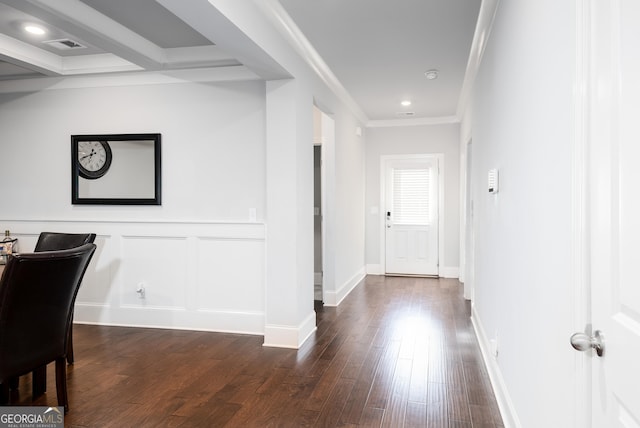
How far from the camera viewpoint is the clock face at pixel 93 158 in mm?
4195

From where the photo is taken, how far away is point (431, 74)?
14.6ft

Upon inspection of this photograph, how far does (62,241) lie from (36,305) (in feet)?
4.04

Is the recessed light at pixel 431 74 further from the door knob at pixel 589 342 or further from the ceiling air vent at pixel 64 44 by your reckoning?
the door knob at pixel 589 342

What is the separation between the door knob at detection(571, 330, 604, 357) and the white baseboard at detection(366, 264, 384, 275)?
595cm

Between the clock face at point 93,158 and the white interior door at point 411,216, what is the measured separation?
167 inches

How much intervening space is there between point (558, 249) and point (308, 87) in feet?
9.68

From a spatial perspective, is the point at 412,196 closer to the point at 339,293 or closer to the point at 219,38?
the point at 339,293

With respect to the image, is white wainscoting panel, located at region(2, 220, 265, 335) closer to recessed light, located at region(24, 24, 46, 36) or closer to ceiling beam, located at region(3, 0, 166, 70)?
ceiling beam, located at region(3, 0, 166, 70)

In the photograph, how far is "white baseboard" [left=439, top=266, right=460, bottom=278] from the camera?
6711 millimetres

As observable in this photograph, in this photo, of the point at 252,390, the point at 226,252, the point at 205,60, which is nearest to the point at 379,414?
the point at 252,390

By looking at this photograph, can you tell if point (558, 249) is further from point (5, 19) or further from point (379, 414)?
point (5, 19)

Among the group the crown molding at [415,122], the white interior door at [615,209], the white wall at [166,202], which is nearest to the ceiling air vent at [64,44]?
the white wall at [166,202]

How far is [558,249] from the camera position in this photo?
1400 millimetres

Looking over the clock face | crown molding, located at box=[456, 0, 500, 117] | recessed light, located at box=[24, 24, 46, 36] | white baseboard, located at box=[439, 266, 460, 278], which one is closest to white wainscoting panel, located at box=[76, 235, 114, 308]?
the clock face
